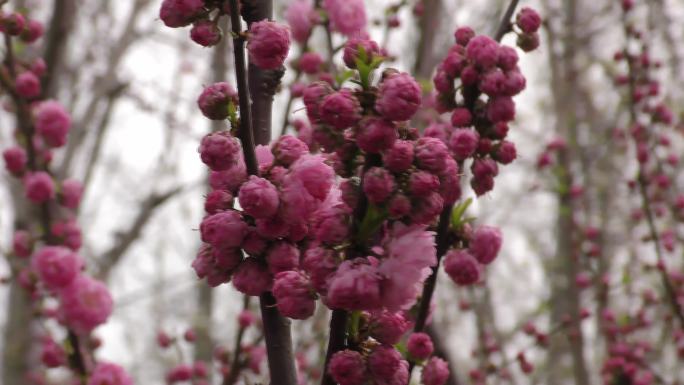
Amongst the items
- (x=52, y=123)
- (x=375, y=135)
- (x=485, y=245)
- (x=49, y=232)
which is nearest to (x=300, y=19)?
(x=52, y=123)

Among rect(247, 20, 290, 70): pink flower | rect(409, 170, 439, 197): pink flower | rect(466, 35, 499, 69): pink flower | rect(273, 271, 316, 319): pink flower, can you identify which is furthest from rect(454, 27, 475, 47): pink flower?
rect(273, 271, 316, 319): pink flower

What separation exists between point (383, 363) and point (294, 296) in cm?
18

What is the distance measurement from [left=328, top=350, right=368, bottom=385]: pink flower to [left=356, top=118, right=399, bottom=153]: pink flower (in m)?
0.33

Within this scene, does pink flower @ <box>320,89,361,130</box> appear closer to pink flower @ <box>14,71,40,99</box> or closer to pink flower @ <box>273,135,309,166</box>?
pink flower @ <box>273,135,309,166</box>

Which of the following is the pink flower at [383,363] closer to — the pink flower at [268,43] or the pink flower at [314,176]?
the pink flower at [314,176]

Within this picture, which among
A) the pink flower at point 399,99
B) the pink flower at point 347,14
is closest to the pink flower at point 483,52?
the pink flower at point 399,99

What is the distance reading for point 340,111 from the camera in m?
1.02

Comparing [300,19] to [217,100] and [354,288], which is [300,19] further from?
[354,288]

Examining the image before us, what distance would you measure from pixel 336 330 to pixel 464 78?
0.71 metres

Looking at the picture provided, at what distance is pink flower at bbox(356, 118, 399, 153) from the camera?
0.99 metres

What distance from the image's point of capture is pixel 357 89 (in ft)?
3.59

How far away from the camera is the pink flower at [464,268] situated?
1.54m

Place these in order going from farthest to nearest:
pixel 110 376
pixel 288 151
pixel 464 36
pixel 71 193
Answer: pixel 71 193, pixel 110 376, pixel 464 36, pixel 288 151

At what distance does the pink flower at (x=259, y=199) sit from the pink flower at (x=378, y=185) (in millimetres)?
152
